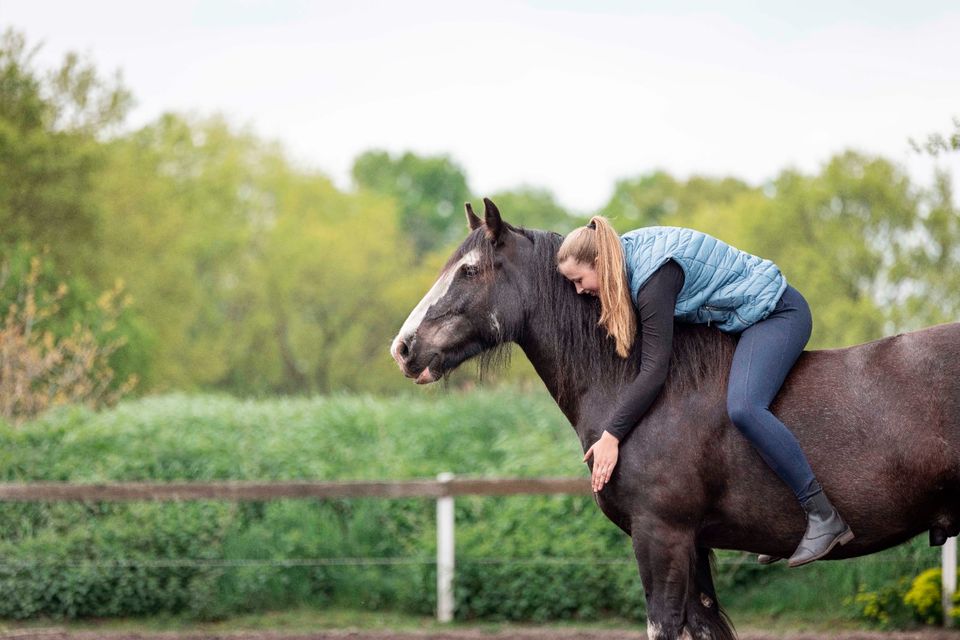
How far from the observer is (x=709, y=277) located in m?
A: 4.05

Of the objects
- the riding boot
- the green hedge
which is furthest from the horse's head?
the green hedge

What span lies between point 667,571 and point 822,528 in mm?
631

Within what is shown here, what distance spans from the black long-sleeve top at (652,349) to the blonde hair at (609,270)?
99 mm

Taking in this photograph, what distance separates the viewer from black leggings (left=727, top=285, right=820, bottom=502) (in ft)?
12.5

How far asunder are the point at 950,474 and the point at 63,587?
7.45 metres

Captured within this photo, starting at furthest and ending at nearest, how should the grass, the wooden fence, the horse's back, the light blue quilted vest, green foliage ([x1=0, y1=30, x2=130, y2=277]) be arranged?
1. green foliage ([x1=0, y1=30, x2=130, y2=277])
2. the wooden fence
3. the grass
4. the light blue quilted vest
5. the horse's back

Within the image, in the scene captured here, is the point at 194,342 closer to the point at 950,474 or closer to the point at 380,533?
the point at 380,533

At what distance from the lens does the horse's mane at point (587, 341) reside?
13.6 feet

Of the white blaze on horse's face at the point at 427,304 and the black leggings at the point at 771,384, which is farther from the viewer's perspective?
the white blaze on horse's face at the point at 427,304

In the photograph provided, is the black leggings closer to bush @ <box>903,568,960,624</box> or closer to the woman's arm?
the woman's arm

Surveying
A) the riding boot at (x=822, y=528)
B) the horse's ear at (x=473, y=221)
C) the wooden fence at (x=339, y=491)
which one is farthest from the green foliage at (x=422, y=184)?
the riding boot at (x=822, y=528)

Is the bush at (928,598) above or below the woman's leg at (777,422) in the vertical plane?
below

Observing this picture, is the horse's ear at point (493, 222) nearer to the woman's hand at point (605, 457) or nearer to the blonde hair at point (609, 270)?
the blonde hair at point (609, 270)

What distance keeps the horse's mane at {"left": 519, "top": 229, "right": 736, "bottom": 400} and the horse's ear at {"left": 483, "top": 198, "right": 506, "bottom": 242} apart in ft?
0.58
